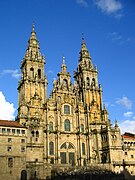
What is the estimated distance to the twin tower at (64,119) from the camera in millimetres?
71812

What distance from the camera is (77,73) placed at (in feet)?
296

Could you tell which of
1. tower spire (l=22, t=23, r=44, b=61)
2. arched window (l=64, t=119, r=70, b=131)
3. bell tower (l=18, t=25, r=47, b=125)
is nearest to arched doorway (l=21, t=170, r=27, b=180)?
bell tower (l=18, t=25, r=47, b=125)

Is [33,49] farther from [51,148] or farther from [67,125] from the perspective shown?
[51,148]

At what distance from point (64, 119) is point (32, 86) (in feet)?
41.3

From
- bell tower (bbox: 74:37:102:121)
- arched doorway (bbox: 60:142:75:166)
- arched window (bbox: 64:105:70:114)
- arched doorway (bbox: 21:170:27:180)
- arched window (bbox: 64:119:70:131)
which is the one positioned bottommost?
arched doorway (bbox: 21:170:27:180)

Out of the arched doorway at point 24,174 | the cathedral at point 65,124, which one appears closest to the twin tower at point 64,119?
the cathedral at point 65,124

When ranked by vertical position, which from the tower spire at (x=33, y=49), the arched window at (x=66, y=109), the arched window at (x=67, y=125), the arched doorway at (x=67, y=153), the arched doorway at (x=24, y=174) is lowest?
the arched doorway at (x=24, y=174)

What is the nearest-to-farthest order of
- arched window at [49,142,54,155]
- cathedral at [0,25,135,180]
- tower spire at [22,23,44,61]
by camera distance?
cathedral at [0,25,135,180] → arched window at [49,142,54,155] → tower spire at [22,23,44,61]

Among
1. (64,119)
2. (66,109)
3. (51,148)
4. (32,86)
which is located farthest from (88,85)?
(51,148)

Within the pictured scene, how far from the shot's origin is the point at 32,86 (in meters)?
77.4

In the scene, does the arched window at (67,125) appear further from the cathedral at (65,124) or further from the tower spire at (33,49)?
the tower spire at (33,49)

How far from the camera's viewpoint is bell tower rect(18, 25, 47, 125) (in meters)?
72.5

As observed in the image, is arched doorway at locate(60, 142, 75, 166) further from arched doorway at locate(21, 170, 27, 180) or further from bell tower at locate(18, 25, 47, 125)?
arched doorway at locate(21, 170, 27, 180)

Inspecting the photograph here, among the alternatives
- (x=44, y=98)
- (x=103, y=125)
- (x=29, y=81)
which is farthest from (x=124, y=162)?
(x=29, y=81)
